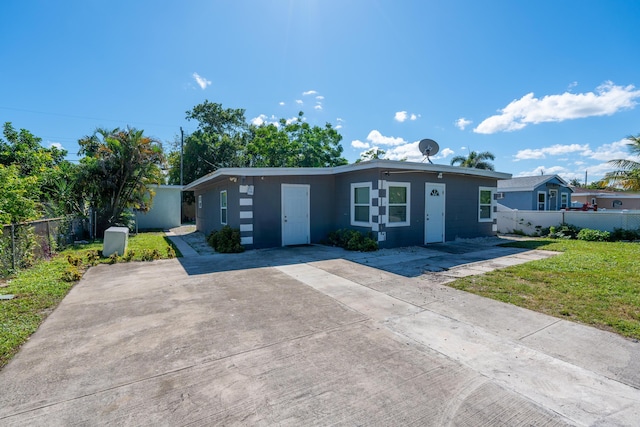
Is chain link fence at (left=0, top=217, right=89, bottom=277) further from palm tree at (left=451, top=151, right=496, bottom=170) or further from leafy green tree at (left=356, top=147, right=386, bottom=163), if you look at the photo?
palm tree at (left=451, top=151, right=496, bottom=170)

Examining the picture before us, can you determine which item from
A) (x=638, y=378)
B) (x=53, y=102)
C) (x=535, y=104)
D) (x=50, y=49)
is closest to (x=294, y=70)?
(x=50, y=49)

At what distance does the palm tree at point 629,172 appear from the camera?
15.5 metres

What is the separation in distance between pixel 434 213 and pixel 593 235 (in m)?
6.51

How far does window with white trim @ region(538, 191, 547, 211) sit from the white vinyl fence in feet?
21.0

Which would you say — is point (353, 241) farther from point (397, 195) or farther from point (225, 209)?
point (225, 209)

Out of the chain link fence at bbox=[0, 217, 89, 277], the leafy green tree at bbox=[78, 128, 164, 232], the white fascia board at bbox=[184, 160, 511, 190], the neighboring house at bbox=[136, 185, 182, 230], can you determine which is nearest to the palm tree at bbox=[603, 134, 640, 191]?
the white fascia board at bbox=[184, 160, 511, 190]

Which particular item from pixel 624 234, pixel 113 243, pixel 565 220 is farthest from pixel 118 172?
pixel 624 234

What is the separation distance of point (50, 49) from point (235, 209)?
1143 cm

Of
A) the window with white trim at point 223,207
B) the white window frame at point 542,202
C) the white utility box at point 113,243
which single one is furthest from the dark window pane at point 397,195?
the white window frame at point 542,202

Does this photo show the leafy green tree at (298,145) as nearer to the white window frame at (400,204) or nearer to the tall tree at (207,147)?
the tall tree at (207,147)

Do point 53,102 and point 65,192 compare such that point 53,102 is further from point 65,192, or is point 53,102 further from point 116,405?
point 116,405

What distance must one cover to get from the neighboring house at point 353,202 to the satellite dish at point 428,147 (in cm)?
106

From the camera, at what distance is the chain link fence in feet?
19.2

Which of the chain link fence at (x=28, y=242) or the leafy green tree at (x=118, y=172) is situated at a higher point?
the leafy green tree at (x=118, y=172)
